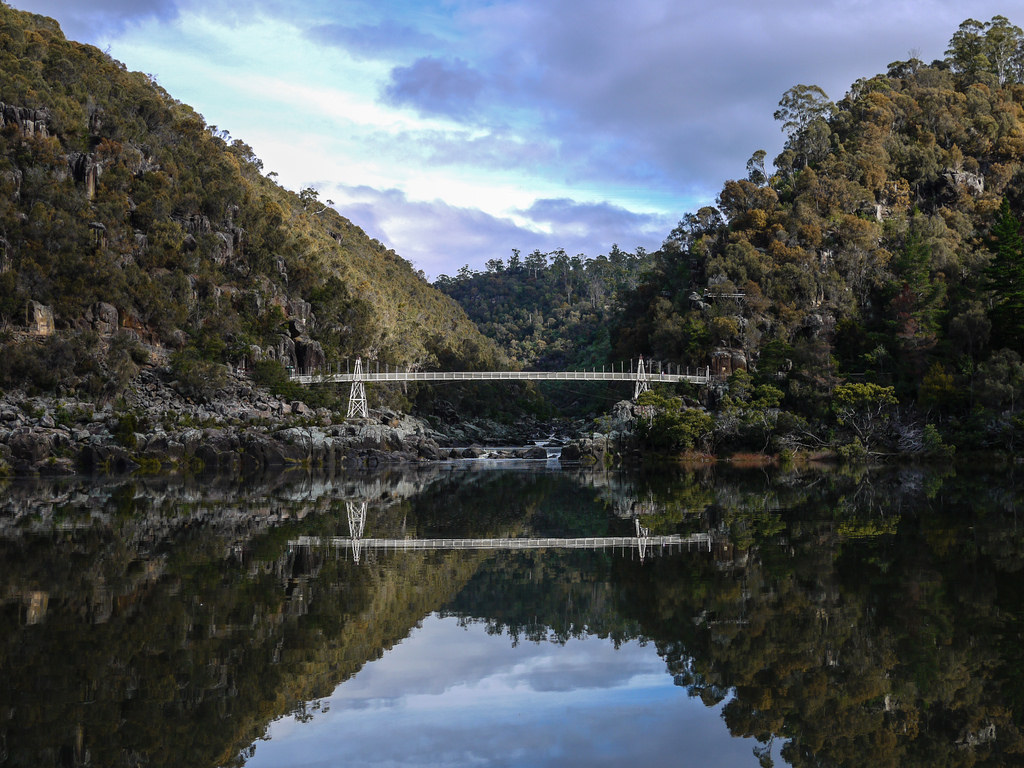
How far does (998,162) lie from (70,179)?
3346 inches

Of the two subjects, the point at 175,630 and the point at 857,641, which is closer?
Answer: the point at 857,641

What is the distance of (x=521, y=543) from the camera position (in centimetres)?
2161

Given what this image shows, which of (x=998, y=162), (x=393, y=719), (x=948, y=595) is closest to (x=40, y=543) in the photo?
(x=393, y=719)

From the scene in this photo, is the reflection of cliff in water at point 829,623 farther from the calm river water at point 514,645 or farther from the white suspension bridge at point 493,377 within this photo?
the white suspension bridge at point 493,377

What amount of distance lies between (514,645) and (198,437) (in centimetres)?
4577

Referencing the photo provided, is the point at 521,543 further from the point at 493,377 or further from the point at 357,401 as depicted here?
the point at 357,401

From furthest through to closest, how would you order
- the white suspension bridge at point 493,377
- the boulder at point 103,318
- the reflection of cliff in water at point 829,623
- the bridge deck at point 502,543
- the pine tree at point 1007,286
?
the white suspension bridge at point 493,377 < the boulder at point 103,318 < the pine tree at point 1007,286 < the bridge deck at point 502,543 < the reflection of cliff in water at point 829,623

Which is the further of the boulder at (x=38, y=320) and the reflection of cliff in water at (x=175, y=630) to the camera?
the boulder at (x=38, y=320)

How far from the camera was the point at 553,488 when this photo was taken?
3900cm

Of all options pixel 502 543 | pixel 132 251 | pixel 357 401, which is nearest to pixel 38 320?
pixel 132 251

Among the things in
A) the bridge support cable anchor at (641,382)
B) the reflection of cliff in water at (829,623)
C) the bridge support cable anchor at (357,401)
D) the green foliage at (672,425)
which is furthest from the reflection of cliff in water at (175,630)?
the bridge support cable anchor at (357,401)

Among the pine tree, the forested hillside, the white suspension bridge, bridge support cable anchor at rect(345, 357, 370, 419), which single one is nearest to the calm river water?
the pine tree

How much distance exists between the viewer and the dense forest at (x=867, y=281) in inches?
2201

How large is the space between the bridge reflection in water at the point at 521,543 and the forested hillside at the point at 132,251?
41707 millimetres
